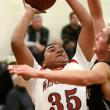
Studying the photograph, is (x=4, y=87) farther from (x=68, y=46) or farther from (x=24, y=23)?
(x=24, y=23)

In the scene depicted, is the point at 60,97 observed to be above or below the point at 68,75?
below

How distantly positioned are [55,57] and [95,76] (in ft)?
4.03

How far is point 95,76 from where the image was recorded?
3.10 metres

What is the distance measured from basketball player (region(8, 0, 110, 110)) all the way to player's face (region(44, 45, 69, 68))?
861 mm

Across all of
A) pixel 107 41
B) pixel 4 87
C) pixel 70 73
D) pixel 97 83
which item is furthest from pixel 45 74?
pixel 4 87

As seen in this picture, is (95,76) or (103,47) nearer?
(95,76)

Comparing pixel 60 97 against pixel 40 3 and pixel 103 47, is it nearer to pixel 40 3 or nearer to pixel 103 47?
pixel 40 3

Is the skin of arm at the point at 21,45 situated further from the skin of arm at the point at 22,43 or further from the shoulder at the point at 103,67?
the shoulder at the point at 103,67

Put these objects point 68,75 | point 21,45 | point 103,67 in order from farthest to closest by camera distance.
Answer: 1. point 21,45
2. point 103,67
3. point 68,75

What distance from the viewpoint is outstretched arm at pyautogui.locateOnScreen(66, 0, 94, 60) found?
13.7ft

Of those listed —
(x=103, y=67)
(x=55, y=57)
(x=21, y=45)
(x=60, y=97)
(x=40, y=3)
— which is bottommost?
(x=60, y=97)

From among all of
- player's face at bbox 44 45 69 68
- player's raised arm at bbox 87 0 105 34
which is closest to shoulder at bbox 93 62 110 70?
player's raised arm at bbox 87 0 105 34

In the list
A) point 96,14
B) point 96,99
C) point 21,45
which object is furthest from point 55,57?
point 96,99

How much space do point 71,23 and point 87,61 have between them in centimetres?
445
